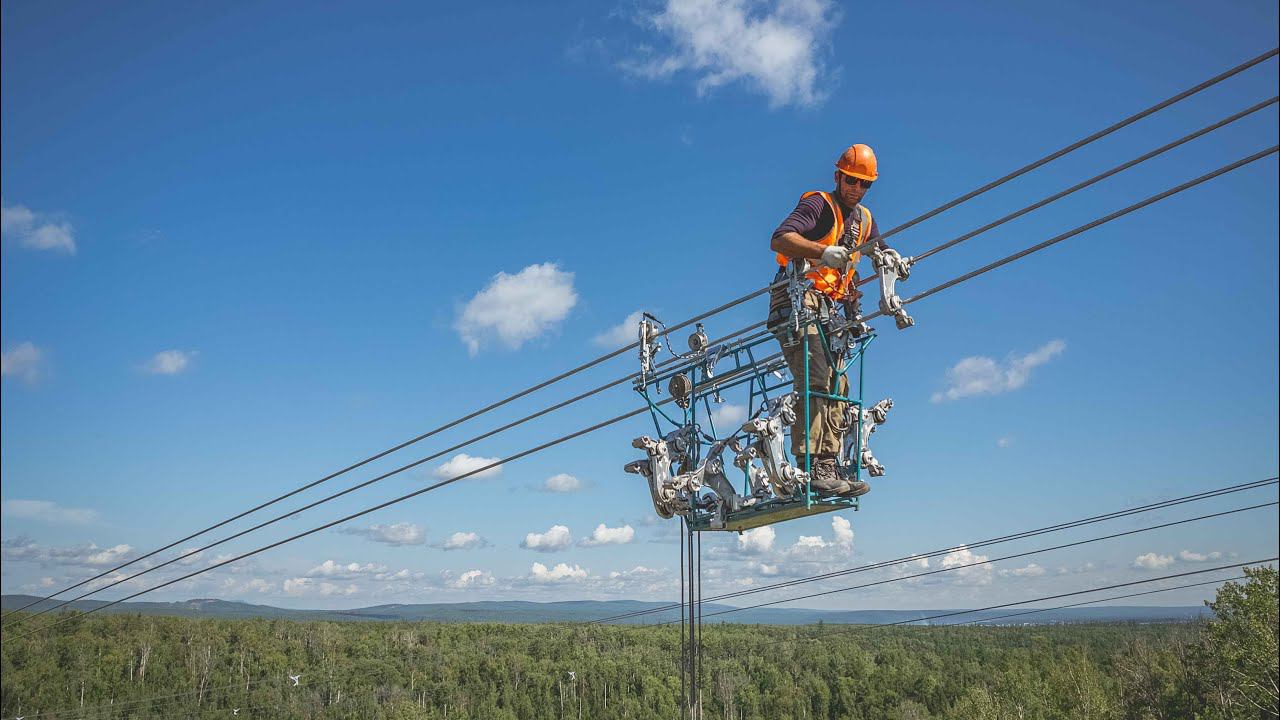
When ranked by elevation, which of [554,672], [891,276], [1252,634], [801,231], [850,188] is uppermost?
[850,188]

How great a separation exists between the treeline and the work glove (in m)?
82.7

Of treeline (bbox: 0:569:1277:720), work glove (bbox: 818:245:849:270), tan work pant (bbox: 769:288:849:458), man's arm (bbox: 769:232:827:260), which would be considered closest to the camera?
work glove (bbox: 818:245:849:270)

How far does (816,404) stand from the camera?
30.2 feet

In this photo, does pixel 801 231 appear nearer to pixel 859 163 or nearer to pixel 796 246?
pixel 796 246

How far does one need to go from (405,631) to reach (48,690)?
214 ft

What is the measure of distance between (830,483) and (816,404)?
31.8 inches

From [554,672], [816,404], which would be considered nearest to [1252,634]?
[816,404]

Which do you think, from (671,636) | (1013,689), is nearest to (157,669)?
(671,636)

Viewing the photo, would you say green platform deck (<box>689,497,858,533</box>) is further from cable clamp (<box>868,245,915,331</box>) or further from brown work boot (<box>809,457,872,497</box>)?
cable clamp (<box>868,245,915,331</box>)

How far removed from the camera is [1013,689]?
9600 cm

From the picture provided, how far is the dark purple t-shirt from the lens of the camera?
9.18 meters

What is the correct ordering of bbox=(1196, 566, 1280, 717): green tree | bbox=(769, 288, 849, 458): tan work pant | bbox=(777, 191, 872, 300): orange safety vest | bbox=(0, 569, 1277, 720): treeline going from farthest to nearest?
bbox=(0, 569, 1277, 720): treeline < bbox=(1196, 566, 1280, 717): green tree < bbox=(777, 191, 872, 300): orange safety vest < bbox=(769, 288, 849, 458): tan work pant

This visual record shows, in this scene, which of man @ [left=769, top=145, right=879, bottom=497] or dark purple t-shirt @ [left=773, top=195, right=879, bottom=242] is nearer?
man @ [left=769, top=145, right=879, bottom=497]

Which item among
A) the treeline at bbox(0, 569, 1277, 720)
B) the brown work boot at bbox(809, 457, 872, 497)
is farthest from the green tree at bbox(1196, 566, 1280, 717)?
the brown work boot at bbox(809, 457, 872, 497)
